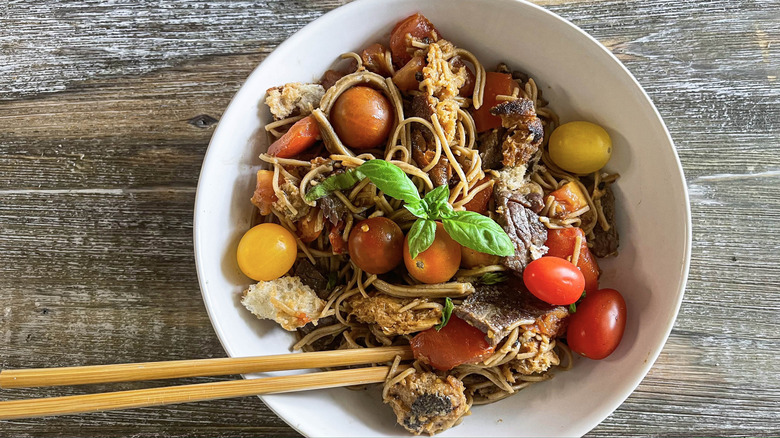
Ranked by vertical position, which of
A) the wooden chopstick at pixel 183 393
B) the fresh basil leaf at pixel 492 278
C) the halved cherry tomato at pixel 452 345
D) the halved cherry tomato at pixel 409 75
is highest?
the halved cherry tomato at pixel 409 75

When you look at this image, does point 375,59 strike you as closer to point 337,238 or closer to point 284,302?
point 337,238

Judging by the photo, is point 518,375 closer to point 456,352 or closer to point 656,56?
point 456,352

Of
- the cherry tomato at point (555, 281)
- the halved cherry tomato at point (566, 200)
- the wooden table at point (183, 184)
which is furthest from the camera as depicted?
the wooden table at point (183, 184)

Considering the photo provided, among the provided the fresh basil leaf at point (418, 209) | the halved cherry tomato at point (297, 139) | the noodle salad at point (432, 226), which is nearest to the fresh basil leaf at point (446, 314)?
the noodle salad at point (432, 226)

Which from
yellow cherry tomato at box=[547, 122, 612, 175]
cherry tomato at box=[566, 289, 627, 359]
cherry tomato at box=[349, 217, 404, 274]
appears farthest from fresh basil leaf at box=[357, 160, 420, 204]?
cherry tomato at box=[566, 289, 627, 359]

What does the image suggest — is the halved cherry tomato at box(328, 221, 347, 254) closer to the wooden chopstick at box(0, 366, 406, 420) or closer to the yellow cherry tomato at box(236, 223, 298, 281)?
the yellow cherry tomato at box(236, 223, 298, 281)

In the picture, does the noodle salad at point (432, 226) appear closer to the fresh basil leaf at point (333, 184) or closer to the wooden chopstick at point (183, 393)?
the fresh basil leaf at point (333, 184)
